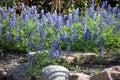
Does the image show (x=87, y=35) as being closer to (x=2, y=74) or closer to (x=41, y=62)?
(x=41, y=62)

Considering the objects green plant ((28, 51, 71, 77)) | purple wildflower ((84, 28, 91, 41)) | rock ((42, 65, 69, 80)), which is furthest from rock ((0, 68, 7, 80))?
purple wildflower ((84, 28, 91, 41))

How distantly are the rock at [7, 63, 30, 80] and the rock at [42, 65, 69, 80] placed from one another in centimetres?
38

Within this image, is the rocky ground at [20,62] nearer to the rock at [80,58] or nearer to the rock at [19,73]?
the rock at [80,58]

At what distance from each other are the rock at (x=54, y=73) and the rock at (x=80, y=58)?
0.59 metres

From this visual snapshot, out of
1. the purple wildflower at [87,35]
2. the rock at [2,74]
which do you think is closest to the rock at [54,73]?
the rock at [2,74]

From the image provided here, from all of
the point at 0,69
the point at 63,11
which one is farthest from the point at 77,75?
the point at 63,11

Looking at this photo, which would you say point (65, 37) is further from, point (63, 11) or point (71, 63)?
Result: point (63, 11)

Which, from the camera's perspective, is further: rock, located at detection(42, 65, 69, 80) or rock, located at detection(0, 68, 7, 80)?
rock, located at detection(0, 68, 7, 80)

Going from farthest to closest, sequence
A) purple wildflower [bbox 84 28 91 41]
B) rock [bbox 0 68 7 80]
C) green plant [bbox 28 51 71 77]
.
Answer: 1. purple wildflower [bbox 84 28 91 41]
2. rock [bbox 0 68 7 80]
3. green plant [bbox 28 51 71 77]

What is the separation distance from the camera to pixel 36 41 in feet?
21.1

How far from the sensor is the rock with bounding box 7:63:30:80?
557 cm

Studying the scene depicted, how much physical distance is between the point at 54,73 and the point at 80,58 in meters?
0.94

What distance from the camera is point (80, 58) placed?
234 inches

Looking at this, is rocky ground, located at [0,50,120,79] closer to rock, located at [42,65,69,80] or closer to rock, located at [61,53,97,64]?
rock, located at [61,53,97,64]
